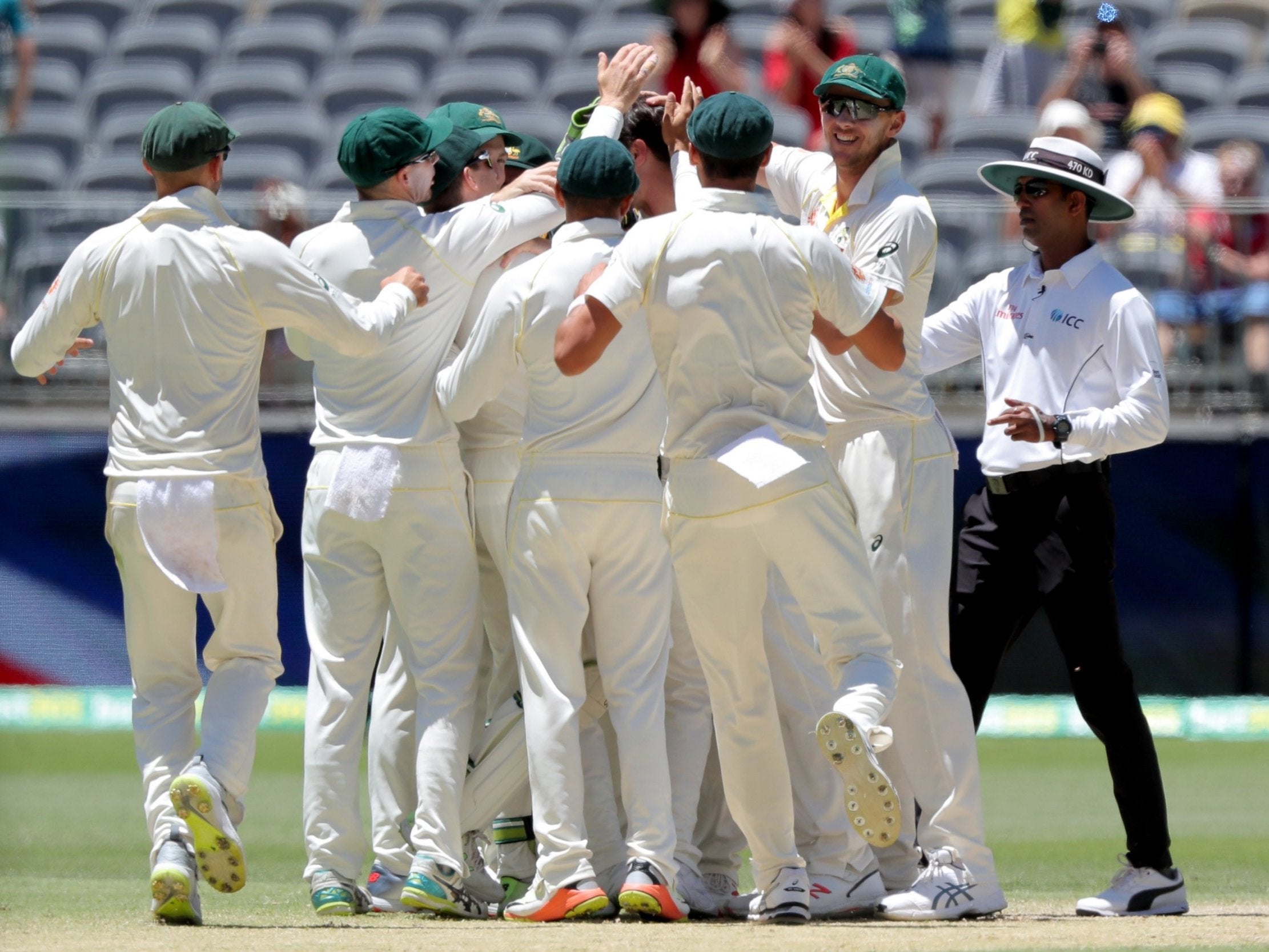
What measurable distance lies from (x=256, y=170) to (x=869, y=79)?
9158 millimetres

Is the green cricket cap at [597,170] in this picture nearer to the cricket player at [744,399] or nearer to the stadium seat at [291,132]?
the cricket player at [744,399]

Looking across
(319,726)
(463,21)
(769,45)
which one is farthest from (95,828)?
(463,21)

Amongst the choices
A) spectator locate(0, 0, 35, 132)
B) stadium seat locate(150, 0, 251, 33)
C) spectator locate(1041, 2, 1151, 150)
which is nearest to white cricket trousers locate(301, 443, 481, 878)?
spectator locate(1041, 2, 1151, 150)

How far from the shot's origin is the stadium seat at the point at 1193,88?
1389 centimetres

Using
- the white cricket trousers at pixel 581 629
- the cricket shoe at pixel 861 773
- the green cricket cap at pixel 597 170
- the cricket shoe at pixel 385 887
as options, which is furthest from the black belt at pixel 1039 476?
the cricket shoe at pixel 385 887

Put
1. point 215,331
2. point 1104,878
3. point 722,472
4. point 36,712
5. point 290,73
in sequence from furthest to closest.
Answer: point 290,73, point 36,712, point 1104,878, point 215,331, point 722,472

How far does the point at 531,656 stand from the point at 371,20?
38.8 ft

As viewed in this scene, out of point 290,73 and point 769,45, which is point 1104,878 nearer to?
point 769,45

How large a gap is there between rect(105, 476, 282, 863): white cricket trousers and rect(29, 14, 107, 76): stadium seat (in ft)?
37.2

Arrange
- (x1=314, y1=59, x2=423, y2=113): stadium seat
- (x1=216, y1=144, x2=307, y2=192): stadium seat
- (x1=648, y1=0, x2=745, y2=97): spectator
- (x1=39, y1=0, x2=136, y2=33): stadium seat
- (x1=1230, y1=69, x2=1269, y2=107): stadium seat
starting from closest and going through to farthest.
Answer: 1. (x1=648, y1=0, x2=745, y2=97): spectator
2. (x1=1230, y1=69, x2=1269, y2=107): stadium seat
3. (x1=216, y1=144, x2=307, y2=192): stadium seat
4. (x1=314, y1=59, x2=423, y2=113): stadium seat
5. (x1=39, y1=0, x2=136, y2=33): stadium seat

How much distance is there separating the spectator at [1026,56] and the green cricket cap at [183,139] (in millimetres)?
9168

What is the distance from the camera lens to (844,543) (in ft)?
16.9

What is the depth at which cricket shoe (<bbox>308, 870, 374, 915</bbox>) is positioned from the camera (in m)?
5.66

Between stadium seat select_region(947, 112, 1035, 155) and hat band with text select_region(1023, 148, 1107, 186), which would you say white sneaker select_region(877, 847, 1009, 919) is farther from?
stadium seat select_region(947, 112, 1035, 155)
